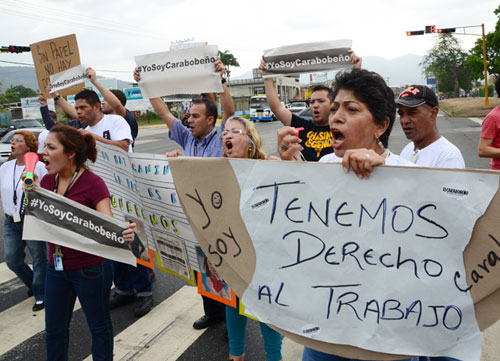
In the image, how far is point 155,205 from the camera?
9.80 feet

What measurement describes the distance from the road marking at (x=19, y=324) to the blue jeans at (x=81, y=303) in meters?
1.24

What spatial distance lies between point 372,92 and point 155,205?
183 cm

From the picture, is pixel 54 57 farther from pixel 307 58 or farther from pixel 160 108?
pixel 307 58

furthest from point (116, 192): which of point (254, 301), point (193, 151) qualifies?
point (254, 301)

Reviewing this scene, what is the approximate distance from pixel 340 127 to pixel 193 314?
9.33 feet

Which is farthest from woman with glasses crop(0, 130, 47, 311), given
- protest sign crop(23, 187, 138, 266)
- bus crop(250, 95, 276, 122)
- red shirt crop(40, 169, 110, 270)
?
bus crop(250, 95, 276, 122)

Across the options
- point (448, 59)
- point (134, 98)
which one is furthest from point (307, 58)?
point (448, 59)

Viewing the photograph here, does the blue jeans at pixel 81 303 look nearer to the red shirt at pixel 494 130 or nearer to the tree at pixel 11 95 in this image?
the red shirt at pixel 494 130

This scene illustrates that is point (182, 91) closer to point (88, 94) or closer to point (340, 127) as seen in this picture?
point (88, 94)

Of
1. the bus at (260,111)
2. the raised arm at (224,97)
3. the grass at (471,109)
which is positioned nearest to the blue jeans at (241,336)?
the raised arm at (224,97)

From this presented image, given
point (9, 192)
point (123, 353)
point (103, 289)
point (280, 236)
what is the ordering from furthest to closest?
point (9, 192) → point (123, 353) → point (103, 289) → point (280, 236)

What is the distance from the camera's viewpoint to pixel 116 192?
3.61m

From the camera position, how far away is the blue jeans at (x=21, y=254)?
13.7 feet

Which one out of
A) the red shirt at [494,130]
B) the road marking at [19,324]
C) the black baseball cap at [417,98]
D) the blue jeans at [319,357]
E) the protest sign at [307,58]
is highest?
the protest sign at [307,58]
